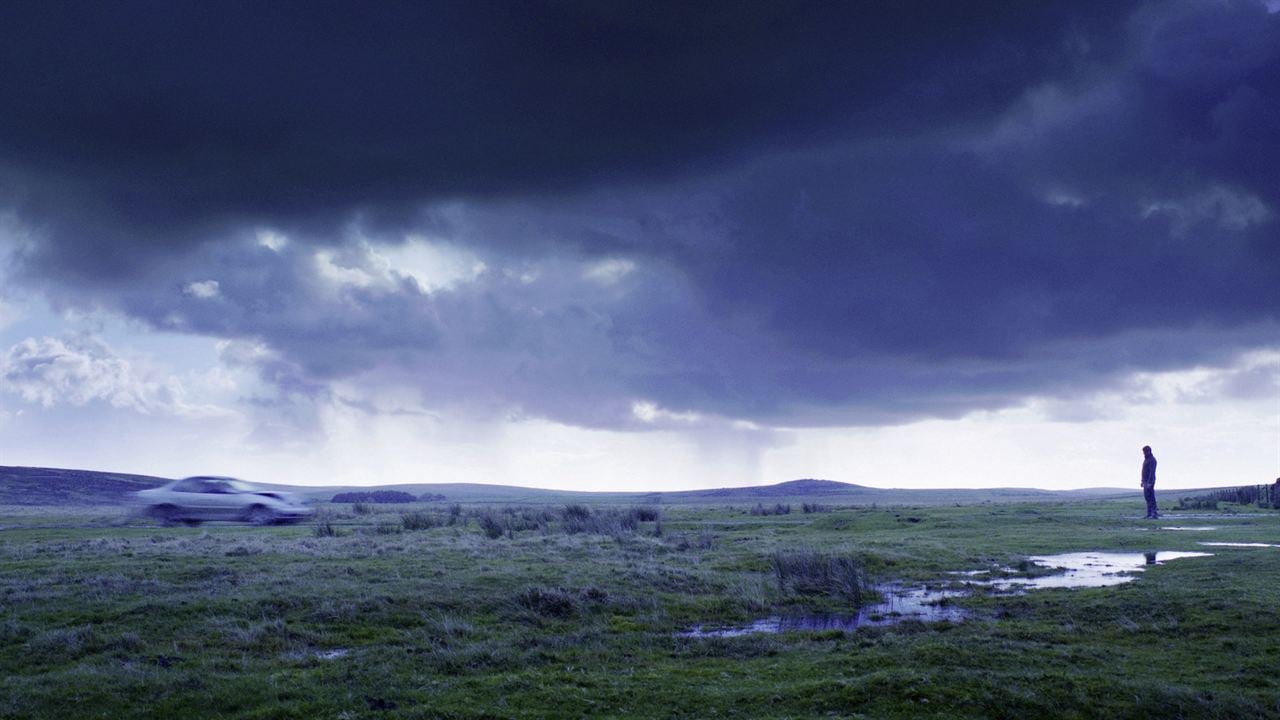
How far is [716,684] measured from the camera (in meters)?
12.1

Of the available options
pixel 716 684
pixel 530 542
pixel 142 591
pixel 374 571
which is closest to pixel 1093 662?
pixel 716 684

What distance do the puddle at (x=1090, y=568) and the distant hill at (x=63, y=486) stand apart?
10754 centimetres

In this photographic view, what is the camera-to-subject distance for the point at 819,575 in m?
22.6

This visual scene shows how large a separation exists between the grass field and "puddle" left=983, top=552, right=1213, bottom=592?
1.02m

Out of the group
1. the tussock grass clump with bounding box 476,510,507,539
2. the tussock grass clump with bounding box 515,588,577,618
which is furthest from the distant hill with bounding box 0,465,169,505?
the tussock grass clump with bounding box 515,588,577,618

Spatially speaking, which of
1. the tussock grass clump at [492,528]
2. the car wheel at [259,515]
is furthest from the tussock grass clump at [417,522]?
the car wheel at [259,515]

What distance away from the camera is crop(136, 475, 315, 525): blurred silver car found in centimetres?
4416

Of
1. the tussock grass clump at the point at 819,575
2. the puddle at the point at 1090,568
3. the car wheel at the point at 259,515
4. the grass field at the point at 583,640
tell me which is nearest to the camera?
the grass field at the point at 583,640

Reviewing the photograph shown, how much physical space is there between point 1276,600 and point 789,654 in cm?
986

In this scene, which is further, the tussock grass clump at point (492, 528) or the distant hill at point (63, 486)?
the distant hill at point (63, 486)

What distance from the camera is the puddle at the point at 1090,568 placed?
21386 mm

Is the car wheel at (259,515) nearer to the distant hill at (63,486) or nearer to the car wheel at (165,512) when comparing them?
the car wheel at (165,512)

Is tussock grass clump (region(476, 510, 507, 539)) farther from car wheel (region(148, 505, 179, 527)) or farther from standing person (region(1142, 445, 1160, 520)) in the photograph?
standing person (region(1142, 445, 1160, 520))

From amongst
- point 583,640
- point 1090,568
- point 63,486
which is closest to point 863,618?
point 583,640
